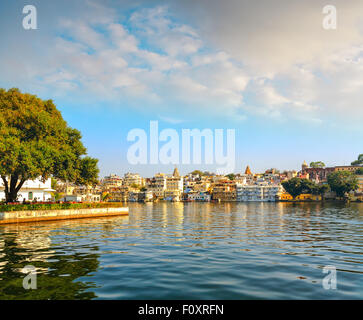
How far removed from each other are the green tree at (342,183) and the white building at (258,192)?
32920mm

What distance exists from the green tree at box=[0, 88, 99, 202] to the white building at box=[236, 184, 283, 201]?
14304 cm

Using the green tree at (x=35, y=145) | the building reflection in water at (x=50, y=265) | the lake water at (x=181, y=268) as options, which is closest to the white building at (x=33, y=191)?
the green tree at (x=35, y=145)

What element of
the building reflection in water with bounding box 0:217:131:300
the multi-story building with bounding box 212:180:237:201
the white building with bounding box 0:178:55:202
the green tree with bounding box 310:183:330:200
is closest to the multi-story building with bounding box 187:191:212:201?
the multi-story building with bounding box 212:180:237:201

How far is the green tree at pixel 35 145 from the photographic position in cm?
3406

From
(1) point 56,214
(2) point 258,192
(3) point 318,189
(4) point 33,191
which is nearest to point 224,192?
(2) point 258,192

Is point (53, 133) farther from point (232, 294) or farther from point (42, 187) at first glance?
point (232, 294)

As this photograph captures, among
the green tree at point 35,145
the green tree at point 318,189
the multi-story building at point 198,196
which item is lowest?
the multi-story building at point 198,196

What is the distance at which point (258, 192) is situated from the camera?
587 ft

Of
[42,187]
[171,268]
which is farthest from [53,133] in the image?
[171,268]

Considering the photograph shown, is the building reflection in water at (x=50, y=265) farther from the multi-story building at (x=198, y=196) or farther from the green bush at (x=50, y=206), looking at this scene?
the multi-story building at (x=198, y=196)

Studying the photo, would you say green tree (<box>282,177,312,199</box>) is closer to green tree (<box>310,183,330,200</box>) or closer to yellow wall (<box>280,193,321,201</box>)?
green tree (<box>310,183,330,200</box>)

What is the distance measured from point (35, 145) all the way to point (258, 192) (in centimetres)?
15607

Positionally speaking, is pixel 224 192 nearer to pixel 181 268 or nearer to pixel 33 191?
pixel 33 191

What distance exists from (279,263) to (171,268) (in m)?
4.84
